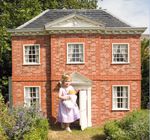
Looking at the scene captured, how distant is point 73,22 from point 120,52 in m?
3.24

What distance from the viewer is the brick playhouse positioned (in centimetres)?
2523

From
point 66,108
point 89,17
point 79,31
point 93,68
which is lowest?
point 66,108

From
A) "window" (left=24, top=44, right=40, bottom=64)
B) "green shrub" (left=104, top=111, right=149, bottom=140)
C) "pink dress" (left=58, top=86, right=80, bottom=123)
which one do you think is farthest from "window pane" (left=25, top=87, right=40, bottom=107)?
"green shrub" (left=104, top=111, right=149, bottom=140)

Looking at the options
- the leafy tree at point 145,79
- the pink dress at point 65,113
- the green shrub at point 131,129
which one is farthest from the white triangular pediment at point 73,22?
the leafy tree at point 145,79

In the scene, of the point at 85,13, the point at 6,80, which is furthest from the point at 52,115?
the point at 6,80

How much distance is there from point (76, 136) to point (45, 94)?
4.65 m

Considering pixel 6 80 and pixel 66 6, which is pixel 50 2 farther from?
pixel 6 80

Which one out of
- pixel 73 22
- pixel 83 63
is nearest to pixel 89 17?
pixel 73 22

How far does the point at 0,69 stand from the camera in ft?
115

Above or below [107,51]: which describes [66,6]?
above

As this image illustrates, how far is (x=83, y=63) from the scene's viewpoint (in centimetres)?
2538

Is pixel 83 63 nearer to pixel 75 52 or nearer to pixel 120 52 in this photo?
pixel 75 52

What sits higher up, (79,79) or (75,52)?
(75,52)

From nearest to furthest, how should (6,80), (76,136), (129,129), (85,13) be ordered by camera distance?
(129,129) < (76,136) < (85,13) < (6,80)
